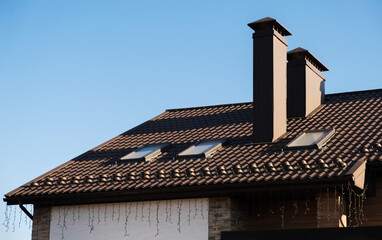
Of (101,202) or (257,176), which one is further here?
(101,202)

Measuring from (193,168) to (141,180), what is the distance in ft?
4.14

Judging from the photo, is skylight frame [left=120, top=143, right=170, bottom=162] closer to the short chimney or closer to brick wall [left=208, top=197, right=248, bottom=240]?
brick wall [left=208, top=197, right=248, bottom=240]

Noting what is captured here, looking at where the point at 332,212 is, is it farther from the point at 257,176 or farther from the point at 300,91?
the point at 300,91

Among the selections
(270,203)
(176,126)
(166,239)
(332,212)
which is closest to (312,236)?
(332,212)

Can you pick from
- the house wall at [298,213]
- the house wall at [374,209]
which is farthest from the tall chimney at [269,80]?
the house wall at [374,209]

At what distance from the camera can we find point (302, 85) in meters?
20.5

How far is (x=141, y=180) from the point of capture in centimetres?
1734

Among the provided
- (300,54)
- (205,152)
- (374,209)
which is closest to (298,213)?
(374,209)

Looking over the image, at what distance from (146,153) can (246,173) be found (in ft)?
11.7

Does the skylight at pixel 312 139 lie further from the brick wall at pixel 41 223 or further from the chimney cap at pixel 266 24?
the brick wall at pixel 41 223

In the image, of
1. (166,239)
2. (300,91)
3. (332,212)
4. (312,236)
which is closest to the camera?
(312,236)

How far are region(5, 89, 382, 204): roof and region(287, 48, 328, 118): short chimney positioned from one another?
0.27 metres

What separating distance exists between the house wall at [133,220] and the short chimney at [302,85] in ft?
15.9

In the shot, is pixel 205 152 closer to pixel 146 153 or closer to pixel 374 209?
pixel 146 153
